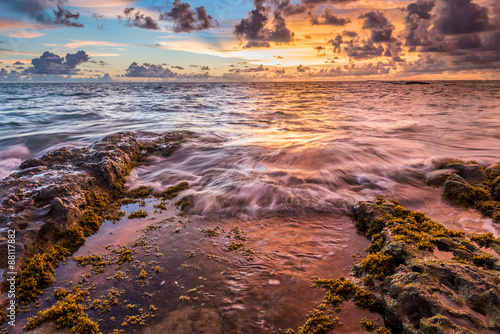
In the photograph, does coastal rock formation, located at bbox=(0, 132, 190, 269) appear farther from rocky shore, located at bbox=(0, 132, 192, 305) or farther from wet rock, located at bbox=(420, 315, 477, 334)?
wet rock, located at bbox=(420, 315, 477, 334)

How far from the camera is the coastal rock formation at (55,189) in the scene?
13.7 ft

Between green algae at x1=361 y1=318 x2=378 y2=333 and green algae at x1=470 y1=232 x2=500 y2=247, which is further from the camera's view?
green algae at x1=470 y1=232 x2=500 y2=247

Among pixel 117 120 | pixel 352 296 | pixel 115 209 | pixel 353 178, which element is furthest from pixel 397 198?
pixel 117 120

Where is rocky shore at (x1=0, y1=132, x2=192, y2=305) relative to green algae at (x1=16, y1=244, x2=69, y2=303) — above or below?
above

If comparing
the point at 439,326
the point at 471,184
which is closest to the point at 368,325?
the point at 439,326

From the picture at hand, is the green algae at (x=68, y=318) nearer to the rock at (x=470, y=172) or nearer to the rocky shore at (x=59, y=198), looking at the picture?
the rocky shore at (x=59, y=198)

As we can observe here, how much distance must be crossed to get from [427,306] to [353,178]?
15.8ft

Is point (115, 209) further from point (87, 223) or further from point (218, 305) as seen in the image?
point (218, 305)

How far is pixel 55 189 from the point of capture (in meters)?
5.07

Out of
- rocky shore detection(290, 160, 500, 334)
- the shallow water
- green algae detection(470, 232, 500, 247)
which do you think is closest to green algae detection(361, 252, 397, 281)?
rocky shore detection(290, 160, 500, 334)

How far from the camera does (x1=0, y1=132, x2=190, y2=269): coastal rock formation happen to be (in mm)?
4172

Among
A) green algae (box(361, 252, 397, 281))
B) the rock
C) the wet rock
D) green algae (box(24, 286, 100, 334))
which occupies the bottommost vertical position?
green algae (box(24, 286, 100, 334))

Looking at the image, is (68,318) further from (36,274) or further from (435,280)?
(435,280)

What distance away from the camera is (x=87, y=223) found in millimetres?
4773
